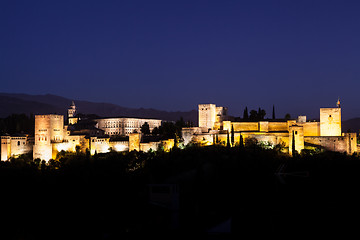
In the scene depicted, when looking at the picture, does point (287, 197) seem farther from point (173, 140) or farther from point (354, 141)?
point (173, 140)

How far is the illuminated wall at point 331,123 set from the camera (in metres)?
36.2

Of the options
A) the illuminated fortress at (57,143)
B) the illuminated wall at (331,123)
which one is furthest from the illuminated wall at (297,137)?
the illuminated fortress at (57,143)

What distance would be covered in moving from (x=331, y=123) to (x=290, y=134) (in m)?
5.24

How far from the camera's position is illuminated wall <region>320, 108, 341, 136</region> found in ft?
119

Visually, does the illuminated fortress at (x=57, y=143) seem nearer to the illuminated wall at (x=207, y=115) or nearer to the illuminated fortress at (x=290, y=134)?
the illuminated fortress at (x=290, y=134)

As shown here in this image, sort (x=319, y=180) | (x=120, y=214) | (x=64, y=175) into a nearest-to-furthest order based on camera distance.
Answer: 1. (x=120, y=214)
2. (x=319, y=180)
3. (x=64, y=175)

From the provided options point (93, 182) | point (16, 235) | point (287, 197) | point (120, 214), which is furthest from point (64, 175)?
point (287, 197)

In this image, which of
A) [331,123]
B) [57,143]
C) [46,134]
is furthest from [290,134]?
[46,134]

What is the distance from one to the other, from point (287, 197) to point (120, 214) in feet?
36.3

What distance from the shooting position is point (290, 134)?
3472 cm

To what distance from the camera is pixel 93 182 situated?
2989 cm

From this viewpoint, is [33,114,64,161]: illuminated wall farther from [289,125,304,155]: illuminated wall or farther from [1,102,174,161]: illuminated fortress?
[289,125,304,155]: illuminated wall

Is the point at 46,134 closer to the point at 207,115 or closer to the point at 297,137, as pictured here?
the point at 207,115

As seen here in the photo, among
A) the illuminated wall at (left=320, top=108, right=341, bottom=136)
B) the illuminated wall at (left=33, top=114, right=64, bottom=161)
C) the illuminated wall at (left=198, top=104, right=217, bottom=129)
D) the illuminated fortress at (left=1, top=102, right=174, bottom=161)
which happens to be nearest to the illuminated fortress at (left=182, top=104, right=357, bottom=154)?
the illuminated wall at (left=320, top=108, right=341, bottom=136)
